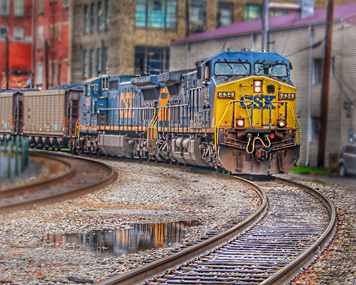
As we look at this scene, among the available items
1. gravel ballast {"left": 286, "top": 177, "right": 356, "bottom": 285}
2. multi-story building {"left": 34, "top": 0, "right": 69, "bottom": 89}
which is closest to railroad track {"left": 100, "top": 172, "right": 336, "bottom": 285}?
gravel ballast {"left": 286, "top": 177, "right": 356, "bottom": 285}

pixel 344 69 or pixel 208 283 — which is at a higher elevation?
pixel 344 69

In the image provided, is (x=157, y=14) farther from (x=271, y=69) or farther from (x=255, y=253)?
(x=255, y=253)

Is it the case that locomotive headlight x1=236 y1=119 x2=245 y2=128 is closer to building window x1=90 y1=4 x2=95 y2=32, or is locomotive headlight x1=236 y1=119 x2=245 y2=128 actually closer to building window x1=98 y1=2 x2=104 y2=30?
building window x1=98 y1=2 x2=104 y2=30

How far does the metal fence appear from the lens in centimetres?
1797

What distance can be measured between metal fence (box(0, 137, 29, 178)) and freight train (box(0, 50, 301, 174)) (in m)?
5.36

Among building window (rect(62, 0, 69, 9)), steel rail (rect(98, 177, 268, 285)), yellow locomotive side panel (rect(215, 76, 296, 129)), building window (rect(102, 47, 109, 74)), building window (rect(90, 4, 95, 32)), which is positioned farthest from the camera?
building window (rect(62, 0, 69, 9))

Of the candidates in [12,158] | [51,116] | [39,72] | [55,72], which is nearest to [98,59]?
[55,72]

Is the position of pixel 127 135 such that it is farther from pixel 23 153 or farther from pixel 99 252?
pixel 99 252

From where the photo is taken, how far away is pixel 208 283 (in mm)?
7191

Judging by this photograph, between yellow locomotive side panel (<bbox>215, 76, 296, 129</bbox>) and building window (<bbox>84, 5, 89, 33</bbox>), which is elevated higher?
building window (<bbox>84, 5, 89, 33</bbox>)

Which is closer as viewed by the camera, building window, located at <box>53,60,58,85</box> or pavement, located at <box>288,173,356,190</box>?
pavement, located at <box>288,173,356,190</box>

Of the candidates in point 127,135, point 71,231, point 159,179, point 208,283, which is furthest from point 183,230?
point 127,135

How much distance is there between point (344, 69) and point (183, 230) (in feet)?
65.0

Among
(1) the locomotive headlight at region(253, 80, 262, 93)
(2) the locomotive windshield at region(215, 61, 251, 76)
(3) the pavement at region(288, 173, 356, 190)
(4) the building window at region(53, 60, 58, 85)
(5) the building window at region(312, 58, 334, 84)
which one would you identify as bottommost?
(3) the pavement at region(288, 173, 356, 190)
